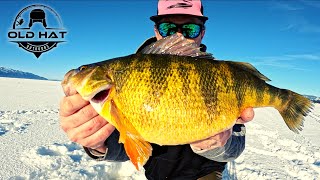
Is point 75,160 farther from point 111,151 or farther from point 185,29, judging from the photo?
point 185,29

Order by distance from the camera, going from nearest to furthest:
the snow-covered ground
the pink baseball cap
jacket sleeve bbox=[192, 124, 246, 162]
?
jacket sleeve bbox=[192, 124, 246, 162]
the pink baseball cap
the snow-covered ground

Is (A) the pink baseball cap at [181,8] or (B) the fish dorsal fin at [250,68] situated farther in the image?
(A) the pink baseball cap at [181,8]

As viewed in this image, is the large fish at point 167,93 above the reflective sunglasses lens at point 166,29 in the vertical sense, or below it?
below

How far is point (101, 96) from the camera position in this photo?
6.33 ft

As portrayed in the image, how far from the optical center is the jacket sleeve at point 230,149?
9.39ft

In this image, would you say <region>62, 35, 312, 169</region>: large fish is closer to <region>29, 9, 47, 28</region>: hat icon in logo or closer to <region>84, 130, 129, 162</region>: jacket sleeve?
<region>84, 130, 129, 162</region>: jacket sleeve

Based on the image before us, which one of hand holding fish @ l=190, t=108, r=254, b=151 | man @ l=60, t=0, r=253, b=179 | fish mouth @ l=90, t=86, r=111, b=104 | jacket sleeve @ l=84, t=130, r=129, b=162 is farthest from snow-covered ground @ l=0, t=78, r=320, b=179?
fish mouth @ l=90, t=86, r=111, b=104

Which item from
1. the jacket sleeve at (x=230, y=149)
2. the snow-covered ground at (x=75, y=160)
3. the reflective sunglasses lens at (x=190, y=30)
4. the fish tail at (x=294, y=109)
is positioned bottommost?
the snow-covered ground at (x=75, y=160)

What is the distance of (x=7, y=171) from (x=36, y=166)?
0.41m

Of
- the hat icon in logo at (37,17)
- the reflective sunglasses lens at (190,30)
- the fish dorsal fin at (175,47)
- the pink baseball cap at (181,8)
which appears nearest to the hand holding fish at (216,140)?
the fish dorsal fin at (175,47)

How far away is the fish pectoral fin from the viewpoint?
2006mm

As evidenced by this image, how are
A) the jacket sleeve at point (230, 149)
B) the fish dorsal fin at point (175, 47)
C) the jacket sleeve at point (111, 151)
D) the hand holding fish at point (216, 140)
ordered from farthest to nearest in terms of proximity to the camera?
the jacket sleeve at point (230, 149), the jacket sleeve at point (111, 151), the hand holding fish at point (216, 140), the fish dorsal fin at point (175, 47)

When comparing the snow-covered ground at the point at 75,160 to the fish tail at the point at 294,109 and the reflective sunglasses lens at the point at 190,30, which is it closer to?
the reflective sunglasses lens at the point at 190,30

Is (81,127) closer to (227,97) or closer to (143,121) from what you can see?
(143,121)
